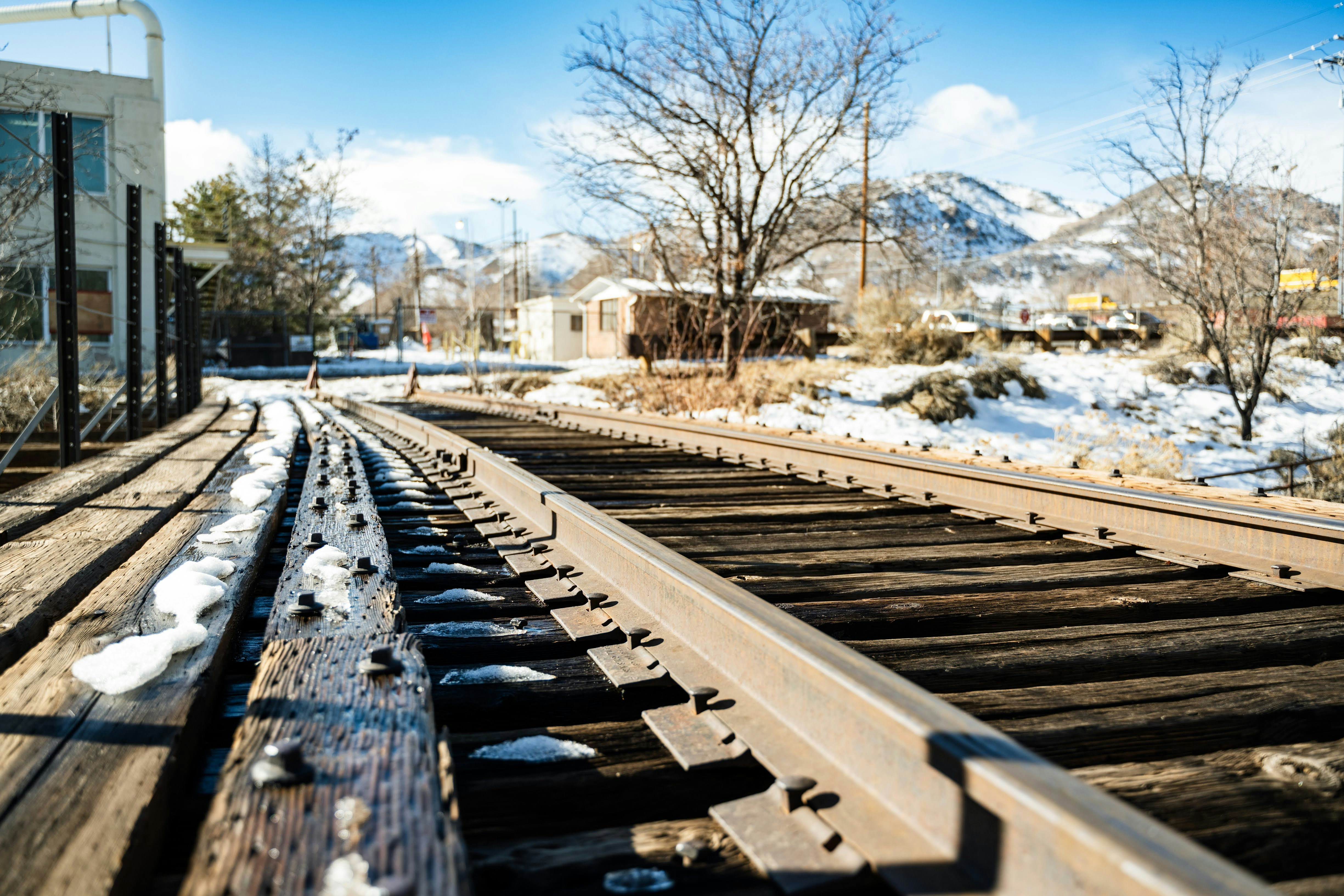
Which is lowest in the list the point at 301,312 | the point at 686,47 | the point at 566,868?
the point at 566,868

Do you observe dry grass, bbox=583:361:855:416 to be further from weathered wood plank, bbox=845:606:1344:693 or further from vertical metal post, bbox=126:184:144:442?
weathered wood plank, bbox=845:606:1344:693

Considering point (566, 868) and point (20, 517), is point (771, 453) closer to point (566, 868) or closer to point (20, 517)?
point (20, 517)

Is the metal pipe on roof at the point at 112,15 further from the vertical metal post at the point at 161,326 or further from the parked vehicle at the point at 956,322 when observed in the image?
the parked vehicle at the point at 956,322

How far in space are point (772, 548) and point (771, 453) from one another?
272 cm

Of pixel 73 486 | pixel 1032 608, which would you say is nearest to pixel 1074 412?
pixel 1032 608

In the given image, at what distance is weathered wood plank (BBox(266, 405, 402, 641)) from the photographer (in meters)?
2.04

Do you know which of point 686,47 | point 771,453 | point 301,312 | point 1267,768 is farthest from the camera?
point 301,312

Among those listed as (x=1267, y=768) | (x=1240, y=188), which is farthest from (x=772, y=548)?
(x=1240, y=188)

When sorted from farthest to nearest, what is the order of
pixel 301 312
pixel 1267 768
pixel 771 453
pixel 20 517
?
pixel 301 312 → pixel 771 453 → pixel 20 517 → pixel 1267 768

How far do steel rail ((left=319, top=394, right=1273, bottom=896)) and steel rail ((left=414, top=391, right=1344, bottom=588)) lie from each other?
6.92 feet

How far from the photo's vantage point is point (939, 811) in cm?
129

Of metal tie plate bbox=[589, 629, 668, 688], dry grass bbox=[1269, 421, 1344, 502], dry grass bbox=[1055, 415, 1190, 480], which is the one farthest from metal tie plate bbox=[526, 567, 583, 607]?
dry grass bbox=[1055, 415, 1190, 480]

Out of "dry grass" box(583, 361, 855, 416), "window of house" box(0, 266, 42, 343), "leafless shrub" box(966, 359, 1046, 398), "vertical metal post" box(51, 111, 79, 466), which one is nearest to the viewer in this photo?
"vertical metal post" box(51, 111, 79, 466)

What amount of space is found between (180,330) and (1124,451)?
44.5 ft
